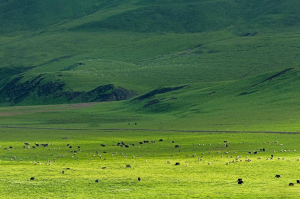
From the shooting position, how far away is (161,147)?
198ft

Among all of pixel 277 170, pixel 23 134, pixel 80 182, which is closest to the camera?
pixel 80 182

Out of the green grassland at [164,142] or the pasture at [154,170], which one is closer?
the pasture at [154,170]

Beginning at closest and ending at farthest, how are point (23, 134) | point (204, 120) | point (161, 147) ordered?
point (161, 147)
point (23, 134)
point (204, 120)

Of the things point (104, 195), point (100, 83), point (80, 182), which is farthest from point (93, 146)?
point (100, 83)

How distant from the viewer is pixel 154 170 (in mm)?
38500

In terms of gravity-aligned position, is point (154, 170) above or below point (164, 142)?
below

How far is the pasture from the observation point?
30438mm

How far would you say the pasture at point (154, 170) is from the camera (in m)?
30.4

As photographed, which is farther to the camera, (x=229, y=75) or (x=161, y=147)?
(x=229, y=75)

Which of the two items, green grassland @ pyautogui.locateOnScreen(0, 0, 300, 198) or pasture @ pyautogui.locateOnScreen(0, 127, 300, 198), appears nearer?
pasture @ pyautogui.locateOnScreen(0, 127, 300, 198)

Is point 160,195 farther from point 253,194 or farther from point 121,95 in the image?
point 121,95

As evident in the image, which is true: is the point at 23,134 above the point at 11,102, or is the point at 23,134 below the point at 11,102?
below

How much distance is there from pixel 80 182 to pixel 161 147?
27460mm

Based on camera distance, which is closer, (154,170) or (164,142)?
(154,170)
